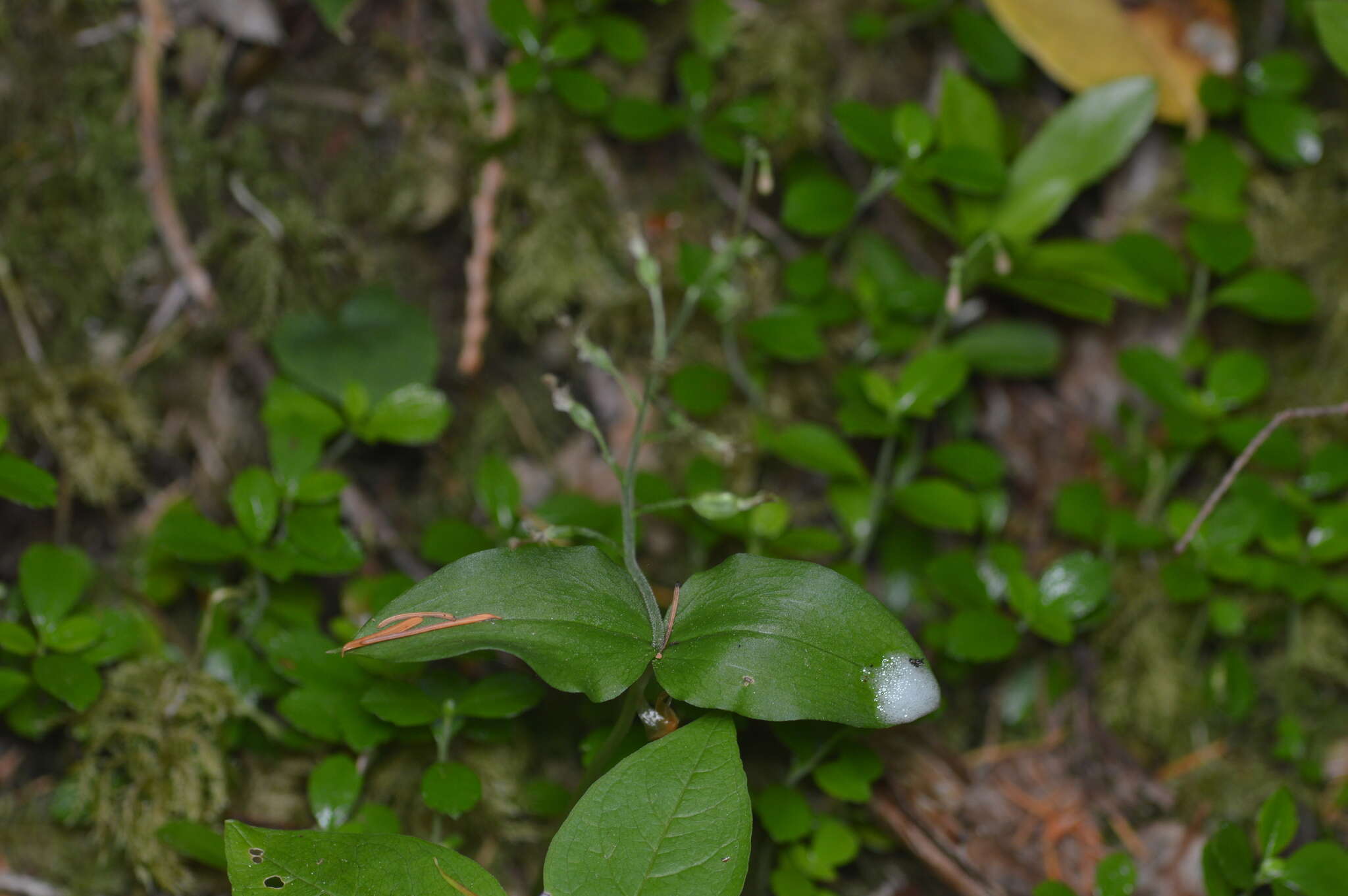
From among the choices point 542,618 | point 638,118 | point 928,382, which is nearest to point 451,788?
point 542,618

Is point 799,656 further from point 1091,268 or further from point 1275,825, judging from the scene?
point 1091,268

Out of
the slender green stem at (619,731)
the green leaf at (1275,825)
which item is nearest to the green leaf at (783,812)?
the slender green stem at (619,731)

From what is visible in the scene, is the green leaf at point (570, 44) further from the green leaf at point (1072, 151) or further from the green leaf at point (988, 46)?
the green leaf at point (1072, 151)

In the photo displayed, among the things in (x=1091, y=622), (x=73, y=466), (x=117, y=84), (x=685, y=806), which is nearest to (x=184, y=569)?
(x=73, y=466)

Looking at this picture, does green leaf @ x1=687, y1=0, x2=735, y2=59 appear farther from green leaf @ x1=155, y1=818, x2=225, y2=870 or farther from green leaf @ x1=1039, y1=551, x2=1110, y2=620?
green leaf @ x1=155, y1=818, x2=225, y2=870

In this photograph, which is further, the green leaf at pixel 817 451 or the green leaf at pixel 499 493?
the green leaf at pixel 817 451

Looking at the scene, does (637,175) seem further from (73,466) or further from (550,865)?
(550,865)

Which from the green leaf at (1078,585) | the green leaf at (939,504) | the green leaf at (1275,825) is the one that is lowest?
the green leaf at (1275,825)
